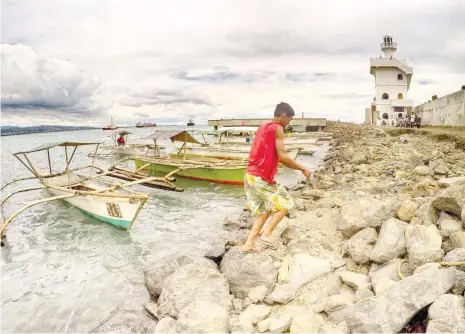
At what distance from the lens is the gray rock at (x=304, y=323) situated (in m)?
4.00

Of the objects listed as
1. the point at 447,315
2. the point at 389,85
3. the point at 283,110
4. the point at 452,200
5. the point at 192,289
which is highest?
the point at 389,85

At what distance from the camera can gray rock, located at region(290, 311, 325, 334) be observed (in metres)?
4.00

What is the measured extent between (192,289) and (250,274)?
910mm

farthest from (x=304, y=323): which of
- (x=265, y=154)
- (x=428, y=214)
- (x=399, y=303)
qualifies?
(x=428, y=214)

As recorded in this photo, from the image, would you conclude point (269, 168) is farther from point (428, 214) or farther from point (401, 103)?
point (401, 103)

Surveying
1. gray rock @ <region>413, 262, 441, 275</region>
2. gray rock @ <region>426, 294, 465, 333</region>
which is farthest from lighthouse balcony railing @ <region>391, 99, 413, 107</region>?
gray rock @ <region>426, 294, 465, 333</region>

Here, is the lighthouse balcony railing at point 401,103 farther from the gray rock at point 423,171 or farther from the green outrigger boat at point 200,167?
the gray rock at point 423,171

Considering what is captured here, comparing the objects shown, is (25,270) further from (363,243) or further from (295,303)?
(363,243)

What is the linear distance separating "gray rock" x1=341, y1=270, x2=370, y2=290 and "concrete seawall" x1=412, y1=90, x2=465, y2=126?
22.3 m

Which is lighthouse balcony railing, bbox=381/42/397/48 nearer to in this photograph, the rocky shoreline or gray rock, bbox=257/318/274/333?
Answer: the rocky shoreline

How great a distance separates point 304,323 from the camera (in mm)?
4031

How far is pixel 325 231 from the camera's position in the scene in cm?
699

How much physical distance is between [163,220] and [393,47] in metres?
46.9

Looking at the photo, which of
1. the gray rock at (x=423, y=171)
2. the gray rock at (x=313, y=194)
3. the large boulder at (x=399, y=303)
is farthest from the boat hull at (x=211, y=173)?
the large boulder at (x=399, y=303)
